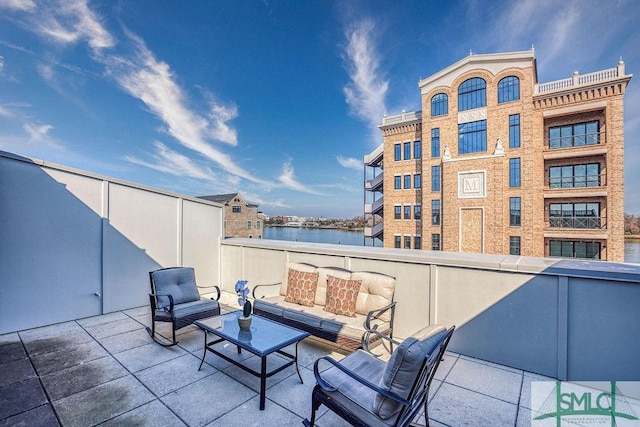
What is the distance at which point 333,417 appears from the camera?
220 centimetres

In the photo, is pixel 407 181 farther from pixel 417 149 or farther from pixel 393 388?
pixel 393 388

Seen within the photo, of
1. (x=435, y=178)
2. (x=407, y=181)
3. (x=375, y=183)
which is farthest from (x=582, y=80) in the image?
(x=375, y=183)

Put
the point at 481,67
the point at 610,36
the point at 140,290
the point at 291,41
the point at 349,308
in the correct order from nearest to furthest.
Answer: the point at 349,308 < the point at 140,290 < the point at 291,41 < the point at 610,36 < the point at 481,67

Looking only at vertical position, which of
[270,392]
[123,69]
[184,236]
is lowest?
[270,392]

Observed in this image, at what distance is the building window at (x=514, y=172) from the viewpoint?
15.9 metres

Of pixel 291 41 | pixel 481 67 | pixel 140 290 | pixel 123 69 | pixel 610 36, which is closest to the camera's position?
pixel 140 290

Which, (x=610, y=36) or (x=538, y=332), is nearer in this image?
(x=538, y=332)

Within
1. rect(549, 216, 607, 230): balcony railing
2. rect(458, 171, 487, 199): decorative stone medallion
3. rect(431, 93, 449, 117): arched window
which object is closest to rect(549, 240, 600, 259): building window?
rect(549, 216, 607, 230): balcony railing

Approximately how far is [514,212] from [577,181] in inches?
152

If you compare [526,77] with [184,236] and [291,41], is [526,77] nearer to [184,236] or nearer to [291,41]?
[291,41]

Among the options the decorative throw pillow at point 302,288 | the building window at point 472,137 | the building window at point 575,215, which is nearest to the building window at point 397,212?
the building window at point 472,137

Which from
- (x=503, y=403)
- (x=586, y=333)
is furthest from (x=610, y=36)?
(x=503, y=403)

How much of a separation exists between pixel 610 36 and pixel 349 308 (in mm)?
18256

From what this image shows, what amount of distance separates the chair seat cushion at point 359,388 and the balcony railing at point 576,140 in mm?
20308
